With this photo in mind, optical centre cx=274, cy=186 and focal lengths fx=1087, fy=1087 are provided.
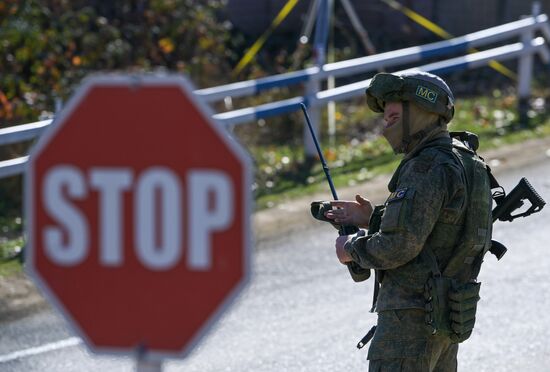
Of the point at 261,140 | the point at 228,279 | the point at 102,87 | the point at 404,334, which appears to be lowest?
the point at 261,140

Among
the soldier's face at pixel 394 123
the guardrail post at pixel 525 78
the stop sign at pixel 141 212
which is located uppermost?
the stop sign at pixel 141 212

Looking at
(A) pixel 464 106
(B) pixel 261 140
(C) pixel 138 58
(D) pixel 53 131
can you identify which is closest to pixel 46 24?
(C) pixel 138 58

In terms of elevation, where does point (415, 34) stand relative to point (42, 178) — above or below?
below

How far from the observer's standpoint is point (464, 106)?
13.1m

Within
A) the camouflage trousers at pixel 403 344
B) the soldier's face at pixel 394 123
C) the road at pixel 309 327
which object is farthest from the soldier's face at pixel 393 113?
the road at pixel 309 327

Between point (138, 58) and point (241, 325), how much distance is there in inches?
239

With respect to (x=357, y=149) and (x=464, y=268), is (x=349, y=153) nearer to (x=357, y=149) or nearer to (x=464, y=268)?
(x=357, y=149)

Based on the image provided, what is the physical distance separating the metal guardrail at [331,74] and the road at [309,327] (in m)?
1.57

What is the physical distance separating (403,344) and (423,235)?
47 centimetres

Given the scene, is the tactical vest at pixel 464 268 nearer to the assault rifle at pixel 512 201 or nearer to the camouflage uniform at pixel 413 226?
the camouflage uniform at pixel 413 226

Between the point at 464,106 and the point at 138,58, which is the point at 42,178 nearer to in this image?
the point at 138,58

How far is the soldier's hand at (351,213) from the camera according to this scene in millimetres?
4621

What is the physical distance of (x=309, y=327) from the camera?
23.0ft

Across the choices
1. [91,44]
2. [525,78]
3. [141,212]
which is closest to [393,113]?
[141,212]
